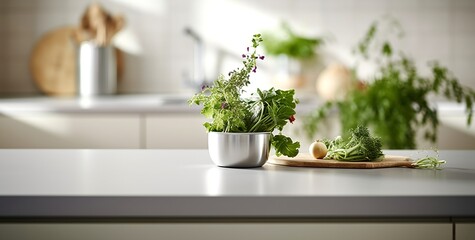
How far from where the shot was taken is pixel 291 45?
3664 millimetres

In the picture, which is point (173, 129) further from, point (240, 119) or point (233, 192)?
point (233, 192)

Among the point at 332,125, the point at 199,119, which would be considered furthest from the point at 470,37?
the point at 199,119

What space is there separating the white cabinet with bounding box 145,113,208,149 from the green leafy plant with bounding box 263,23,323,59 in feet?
2.58

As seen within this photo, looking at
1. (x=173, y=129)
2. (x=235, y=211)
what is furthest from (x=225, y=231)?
(x=173, y=129)

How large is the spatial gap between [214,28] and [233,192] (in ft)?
8.96

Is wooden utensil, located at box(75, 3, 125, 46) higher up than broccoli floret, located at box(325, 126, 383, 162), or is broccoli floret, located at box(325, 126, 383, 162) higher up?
wooden utensil, located at box(75, 3, 125, 46)

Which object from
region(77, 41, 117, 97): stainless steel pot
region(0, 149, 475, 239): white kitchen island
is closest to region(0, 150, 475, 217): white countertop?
region(0, 149, 475, 239): white kitchen island

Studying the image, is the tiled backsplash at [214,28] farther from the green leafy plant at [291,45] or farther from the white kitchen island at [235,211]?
the white kitchen island at [235,211]

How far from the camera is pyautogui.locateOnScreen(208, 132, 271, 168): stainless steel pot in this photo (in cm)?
140

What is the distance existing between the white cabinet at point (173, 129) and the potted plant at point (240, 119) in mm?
1586

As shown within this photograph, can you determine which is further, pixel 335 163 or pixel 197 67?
pixel 197 67

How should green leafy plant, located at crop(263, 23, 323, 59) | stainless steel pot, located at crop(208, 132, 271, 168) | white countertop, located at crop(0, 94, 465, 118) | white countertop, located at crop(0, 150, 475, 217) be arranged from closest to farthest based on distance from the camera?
white countertop, located at crop(0, 150, 475, 217)
stainless steel pot, located at crop(208, 132, 271, 168)
white countertop, located at crop(0, 94, 465, 118)
green leafy plant, located at crop(263, 23, 323, 59)

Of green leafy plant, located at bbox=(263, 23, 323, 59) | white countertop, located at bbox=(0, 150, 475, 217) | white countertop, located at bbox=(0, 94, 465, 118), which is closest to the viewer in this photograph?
white countertop, located at bbox=(0, 150, 475, 217)

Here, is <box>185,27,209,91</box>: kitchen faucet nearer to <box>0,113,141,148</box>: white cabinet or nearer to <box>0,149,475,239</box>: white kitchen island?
<box>0,113,141,148</box>: white cabinet
